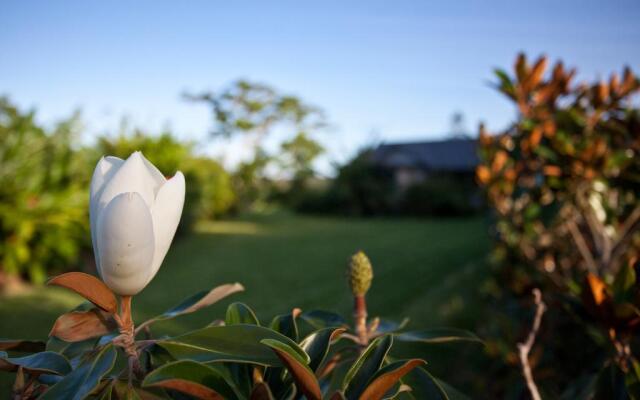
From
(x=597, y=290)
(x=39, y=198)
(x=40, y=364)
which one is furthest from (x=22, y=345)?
(x=39, y=198)

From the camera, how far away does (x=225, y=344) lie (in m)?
0.60

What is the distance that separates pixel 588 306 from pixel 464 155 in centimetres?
2256

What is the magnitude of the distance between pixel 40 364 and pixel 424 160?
2170 centimetres

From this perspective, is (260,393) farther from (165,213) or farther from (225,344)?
(165,213)

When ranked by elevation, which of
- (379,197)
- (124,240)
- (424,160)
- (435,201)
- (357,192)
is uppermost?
(424,160)

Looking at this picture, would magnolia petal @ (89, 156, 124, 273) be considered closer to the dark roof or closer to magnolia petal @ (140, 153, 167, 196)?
magnolia petal @ (140, 153, 167, 196)

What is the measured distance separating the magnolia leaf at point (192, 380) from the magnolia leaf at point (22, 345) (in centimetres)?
25

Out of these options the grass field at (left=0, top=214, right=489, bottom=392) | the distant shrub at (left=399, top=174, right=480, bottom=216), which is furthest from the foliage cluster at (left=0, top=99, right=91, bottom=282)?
the distant shrub at (left=399, top=174, right=480, bottom=216)

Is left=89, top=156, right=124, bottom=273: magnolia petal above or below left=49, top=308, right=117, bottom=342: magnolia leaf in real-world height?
above

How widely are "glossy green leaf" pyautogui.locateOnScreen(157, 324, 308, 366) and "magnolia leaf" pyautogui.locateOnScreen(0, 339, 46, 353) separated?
0.21 m

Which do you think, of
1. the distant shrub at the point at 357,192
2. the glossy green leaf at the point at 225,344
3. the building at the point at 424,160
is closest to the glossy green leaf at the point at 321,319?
the glossy green leaf at the point at 225,344

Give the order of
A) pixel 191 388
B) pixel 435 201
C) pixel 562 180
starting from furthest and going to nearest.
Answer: pixel 435 201 → pixel 562 180 → pixel 191 388

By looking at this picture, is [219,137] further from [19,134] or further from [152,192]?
[152,192]

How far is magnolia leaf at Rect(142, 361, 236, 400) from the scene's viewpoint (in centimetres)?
50
